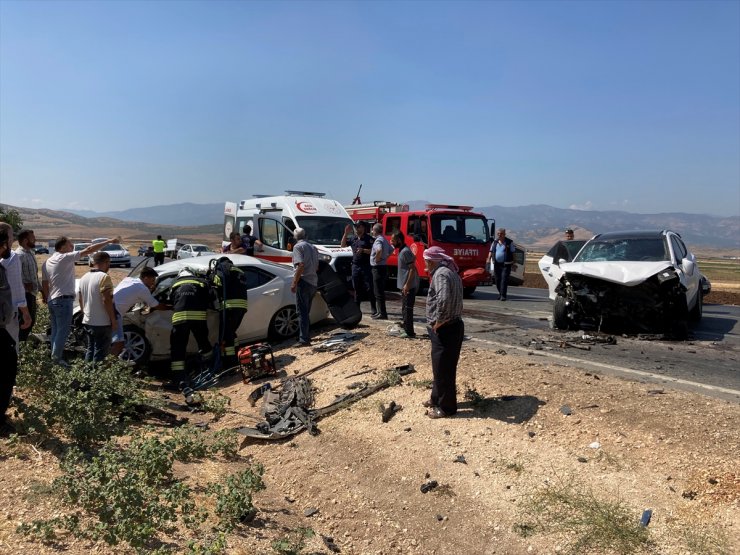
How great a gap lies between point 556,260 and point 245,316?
19.6 feet

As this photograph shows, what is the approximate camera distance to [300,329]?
368 inches

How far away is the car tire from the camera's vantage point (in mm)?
9789

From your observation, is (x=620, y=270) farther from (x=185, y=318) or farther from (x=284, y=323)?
(x=185, y=318)

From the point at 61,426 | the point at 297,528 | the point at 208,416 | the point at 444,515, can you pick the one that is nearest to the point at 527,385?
the point at 444,515

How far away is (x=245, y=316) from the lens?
30.8ft

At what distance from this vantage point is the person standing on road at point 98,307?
272 inches

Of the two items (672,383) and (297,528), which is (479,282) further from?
(297,528)

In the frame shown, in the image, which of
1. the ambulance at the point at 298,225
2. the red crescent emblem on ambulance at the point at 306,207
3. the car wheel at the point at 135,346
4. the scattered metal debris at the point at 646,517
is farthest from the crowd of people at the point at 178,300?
the red crescent emblem on ambulance at the point at 306,207

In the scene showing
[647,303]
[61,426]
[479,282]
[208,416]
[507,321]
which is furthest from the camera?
[479,282]

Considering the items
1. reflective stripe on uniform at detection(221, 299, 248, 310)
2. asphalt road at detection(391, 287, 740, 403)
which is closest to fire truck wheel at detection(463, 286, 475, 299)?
asphalt road at detection(391, 287, 740, 403)

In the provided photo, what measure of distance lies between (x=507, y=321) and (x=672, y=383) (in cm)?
472

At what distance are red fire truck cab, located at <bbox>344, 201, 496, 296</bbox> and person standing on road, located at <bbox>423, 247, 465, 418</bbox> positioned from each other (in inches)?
356

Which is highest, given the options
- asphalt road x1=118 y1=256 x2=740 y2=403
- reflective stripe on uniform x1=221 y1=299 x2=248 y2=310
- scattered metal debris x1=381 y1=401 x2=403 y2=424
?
reflective stripe on uniform x1=221 y1=299 x2=248 y2=310

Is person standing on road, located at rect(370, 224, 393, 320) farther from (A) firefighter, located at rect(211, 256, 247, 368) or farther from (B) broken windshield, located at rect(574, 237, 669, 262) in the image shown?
(B) broken windshield, located at rect(574, 237, 669, 262)
